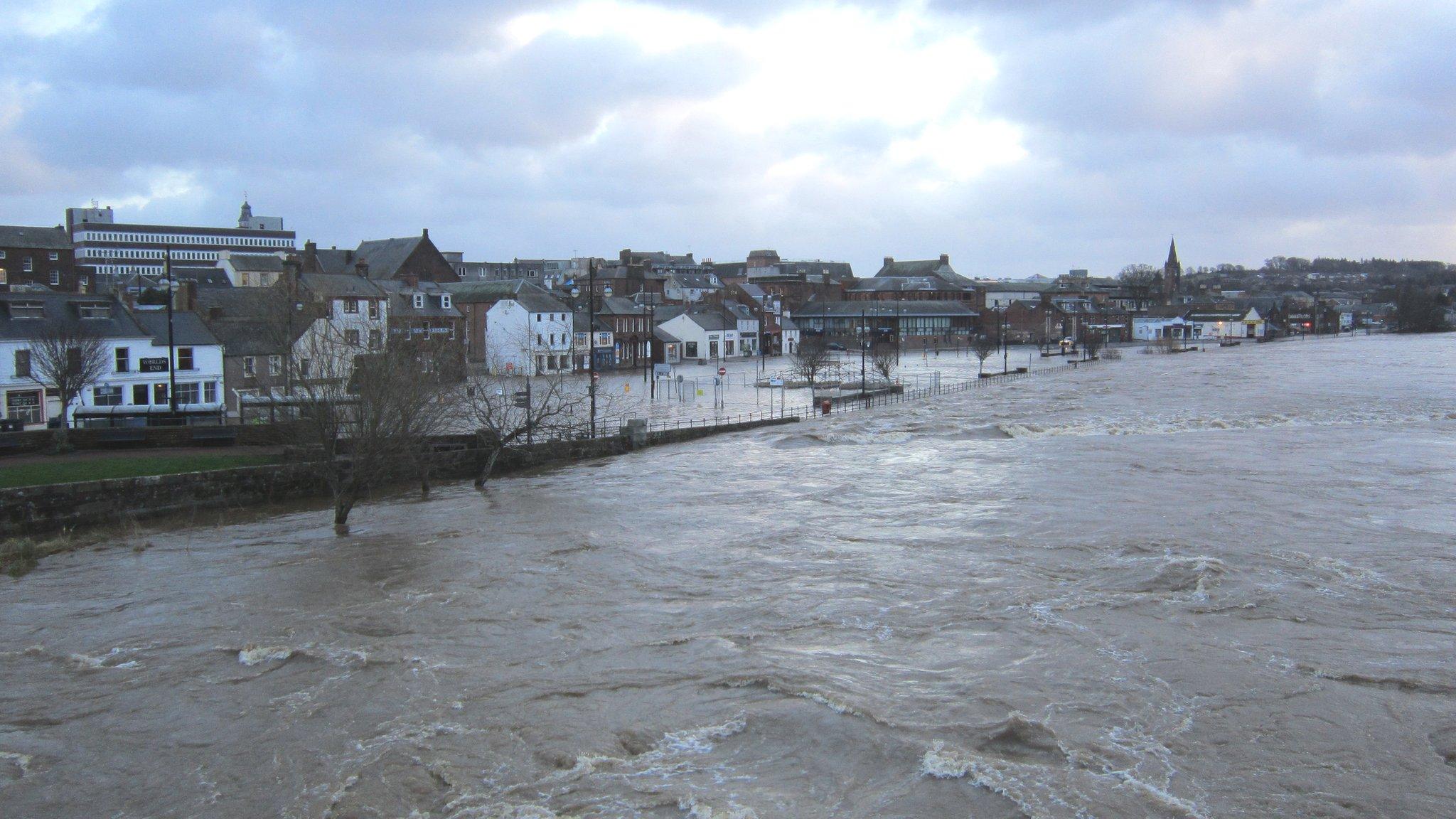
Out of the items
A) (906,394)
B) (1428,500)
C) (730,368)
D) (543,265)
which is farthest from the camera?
(543,265)

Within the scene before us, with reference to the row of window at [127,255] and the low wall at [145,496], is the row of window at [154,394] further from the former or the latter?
the row of window at [127,255]

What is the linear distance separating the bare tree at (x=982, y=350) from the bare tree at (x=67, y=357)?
5537 cm

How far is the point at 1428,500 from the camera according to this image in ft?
82.2

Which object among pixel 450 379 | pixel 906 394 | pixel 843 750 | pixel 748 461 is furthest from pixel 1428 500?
pixel 906 394

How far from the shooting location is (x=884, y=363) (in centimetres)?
6444

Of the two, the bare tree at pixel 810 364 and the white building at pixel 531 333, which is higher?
the white building at pixel 531 333

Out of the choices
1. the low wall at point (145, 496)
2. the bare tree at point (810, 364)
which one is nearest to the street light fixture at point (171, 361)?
the low wall at point (145, 496)

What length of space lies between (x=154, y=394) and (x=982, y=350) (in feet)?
196

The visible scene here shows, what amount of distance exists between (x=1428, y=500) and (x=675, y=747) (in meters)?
22.2

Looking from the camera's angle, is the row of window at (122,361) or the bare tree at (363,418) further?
the row of window at (122,361)

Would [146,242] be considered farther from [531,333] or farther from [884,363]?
[884,363]

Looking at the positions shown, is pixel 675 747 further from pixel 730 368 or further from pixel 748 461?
pixel 730 368

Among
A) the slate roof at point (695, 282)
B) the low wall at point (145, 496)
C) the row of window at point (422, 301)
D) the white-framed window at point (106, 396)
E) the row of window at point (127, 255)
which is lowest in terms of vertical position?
the low wall at point (145, 496)

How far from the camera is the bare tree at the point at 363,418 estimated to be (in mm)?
23828
